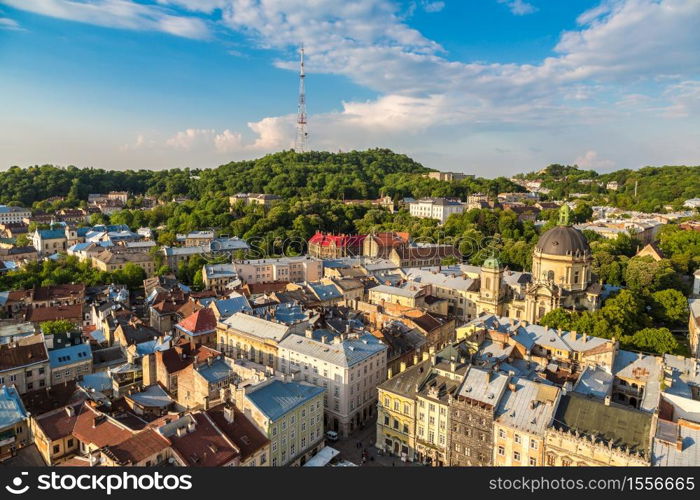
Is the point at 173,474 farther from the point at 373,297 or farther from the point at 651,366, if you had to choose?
the point at 373,297

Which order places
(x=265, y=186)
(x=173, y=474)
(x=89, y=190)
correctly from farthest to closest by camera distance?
1. (x=89, y=190)
2. (x=265, y=186)
3. (x=173, y=474)

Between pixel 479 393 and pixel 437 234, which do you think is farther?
pixel 437 234

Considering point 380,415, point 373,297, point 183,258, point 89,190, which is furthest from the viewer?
A: point 89,190

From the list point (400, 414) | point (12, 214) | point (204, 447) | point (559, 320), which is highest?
point (12, 214)

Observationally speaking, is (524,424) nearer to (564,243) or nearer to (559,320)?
(559,320)

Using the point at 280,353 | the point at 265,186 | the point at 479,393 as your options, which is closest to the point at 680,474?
the point at 479,393

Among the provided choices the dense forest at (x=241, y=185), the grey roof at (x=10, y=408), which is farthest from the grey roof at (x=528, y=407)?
the dense forest at (x=241, y=185)

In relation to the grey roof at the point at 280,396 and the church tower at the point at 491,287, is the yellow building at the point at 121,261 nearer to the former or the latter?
the church tower at the point at 491,287

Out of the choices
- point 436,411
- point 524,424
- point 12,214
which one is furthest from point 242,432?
point 12,214
